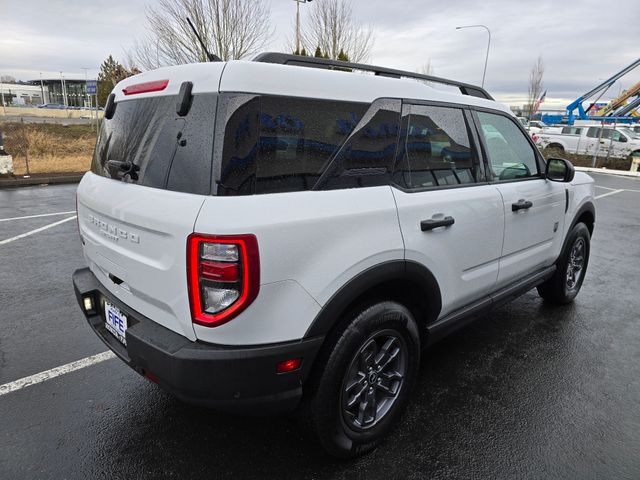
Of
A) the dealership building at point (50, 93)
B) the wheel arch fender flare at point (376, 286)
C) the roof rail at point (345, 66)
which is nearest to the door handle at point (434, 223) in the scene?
the wheel arch fender flare at point (376, 286)

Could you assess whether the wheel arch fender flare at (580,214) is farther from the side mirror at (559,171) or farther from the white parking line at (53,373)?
the white parking line at (53,373)

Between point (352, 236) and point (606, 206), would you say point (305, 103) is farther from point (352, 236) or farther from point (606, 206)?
point (606, 206)

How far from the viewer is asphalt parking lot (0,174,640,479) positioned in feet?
7.38

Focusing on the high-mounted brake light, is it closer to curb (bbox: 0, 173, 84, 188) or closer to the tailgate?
the tailgate

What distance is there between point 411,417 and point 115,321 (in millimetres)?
1788

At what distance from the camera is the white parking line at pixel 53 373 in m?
2.82

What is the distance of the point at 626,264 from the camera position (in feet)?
19.3

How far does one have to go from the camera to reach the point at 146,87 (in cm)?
224

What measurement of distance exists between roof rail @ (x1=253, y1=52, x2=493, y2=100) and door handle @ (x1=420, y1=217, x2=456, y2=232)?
3.05ft

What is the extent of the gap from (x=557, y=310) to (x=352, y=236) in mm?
3250

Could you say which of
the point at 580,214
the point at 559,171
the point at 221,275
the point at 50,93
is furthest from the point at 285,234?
the point at 50,93

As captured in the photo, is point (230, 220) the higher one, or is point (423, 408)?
point (230, 220)

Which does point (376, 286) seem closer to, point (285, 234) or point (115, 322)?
point (285, 234)

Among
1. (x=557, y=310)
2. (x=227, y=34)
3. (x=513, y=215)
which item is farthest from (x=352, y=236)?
(x=227, y=34)
